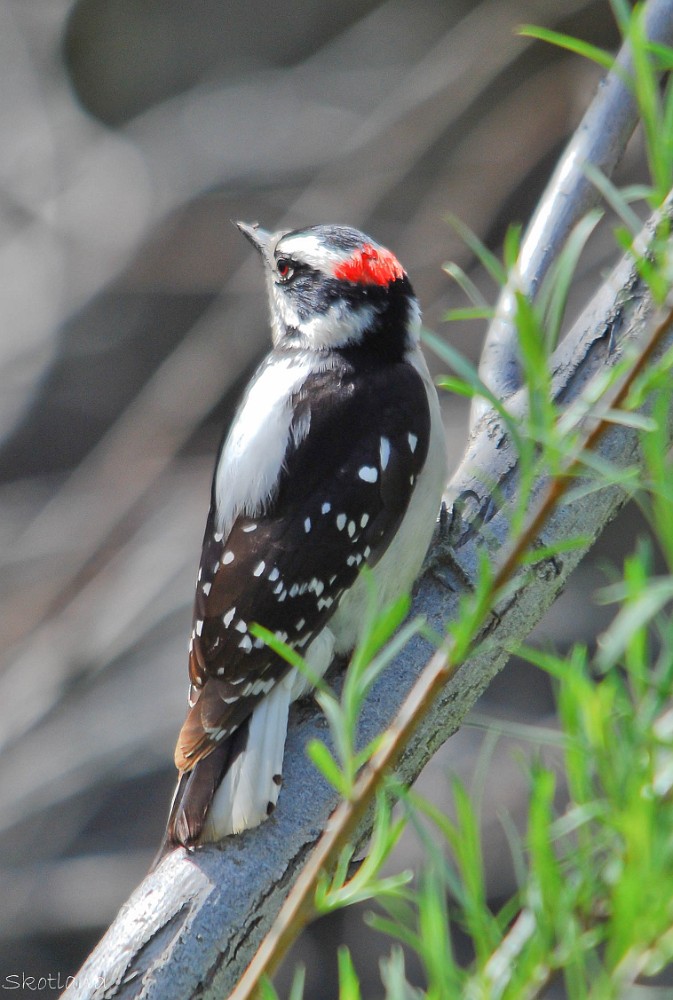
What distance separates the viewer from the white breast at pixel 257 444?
1825mm

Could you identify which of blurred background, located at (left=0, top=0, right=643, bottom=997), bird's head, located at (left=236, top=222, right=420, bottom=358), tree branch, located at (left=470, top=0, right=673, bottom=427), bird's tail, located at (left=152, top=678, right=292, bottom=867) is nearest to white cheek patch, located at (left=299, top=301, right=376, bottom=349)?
bird's head, located at (left=236, top=222, right=420, bottom=358)

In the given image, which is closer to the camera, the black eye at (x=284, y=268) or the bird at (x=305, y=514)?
the bird at (x=305, y=514)

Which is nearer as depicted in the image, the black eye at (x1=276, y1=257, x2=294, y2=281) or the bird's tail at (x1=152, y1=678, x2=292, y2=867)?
the bird's tail at (x1=152, y1=678, x2=292, y2=867)

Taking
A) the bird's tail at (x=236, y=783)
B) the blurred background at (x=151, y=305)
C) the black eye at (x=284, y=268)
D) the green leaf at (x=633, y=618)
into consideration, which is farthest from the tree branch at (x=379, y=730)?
the blurred background at (x=151, y=305)

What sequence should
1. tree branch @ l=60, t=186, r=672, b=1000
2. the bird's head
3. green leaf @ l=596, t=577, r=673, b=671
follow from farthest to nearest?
the bird's head < tree branch @ l=60, t=186, r=672, b=1000 < green leaf @ l=596, t=577, r=673, b=671

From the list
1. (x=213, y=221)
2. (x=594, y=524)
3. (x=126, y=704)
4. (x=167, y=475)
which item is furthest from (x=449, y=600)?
(x=213, y=221)

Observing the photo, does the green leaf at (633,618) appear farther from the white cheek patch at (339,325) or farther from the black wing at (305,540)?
the white cheek patch at (339,325)

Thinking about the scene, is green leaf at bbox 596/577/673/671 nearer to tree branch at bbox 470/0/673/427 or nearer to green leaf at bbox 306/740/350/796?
green leaf at bbox 306/740/350/796

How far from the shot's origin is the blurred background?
3479 mm

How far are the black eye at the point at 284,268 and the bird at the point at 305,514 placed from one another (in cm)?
4

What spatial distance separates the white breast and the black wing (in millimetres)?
22

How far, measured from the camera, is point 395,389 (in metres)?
1.91

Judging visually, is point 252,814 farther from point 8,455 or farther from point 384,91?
point 384,91

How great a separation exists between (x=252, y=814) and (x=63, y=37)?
3.48 m
